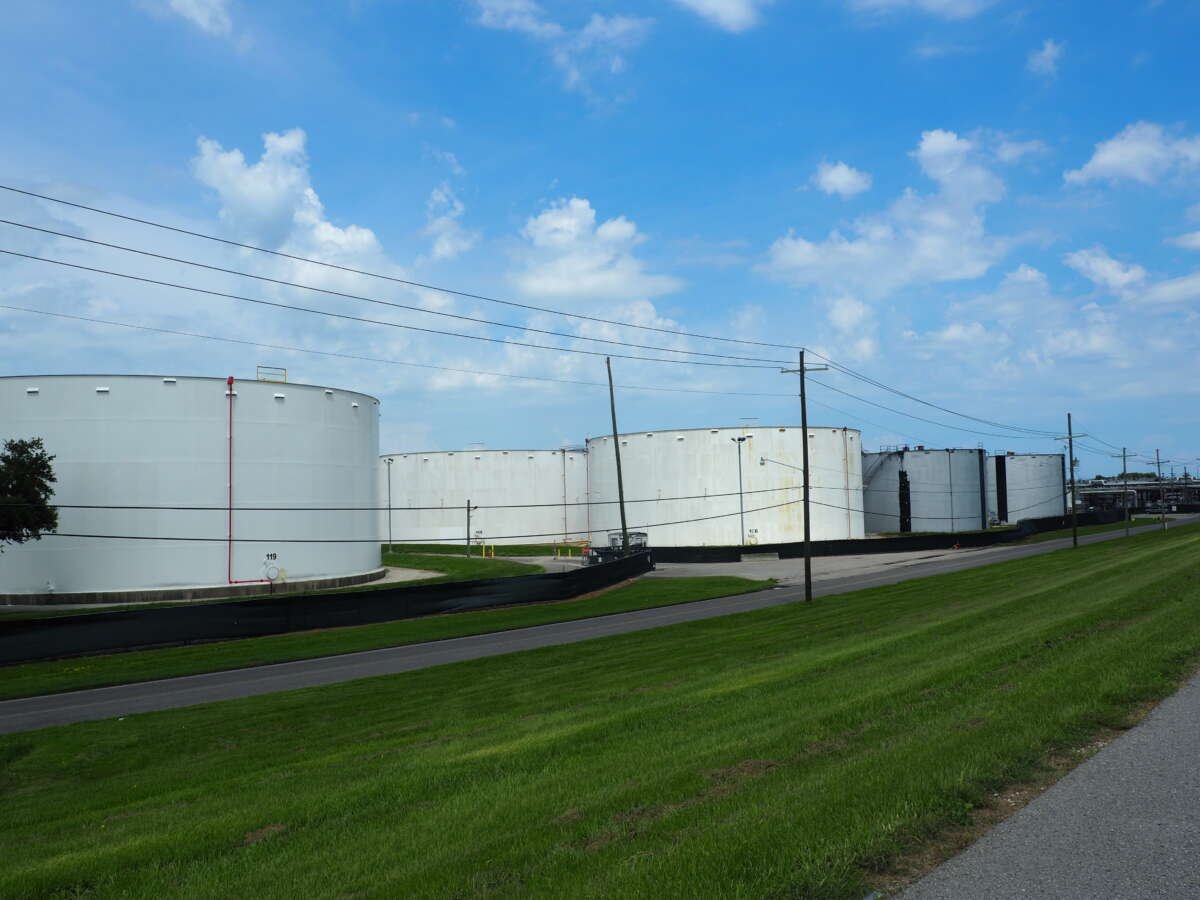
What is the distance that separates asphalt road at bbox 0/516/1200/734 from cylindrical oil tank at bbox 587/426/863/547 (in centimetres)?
3833

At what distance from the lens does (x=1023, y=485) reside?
113312 millimetres

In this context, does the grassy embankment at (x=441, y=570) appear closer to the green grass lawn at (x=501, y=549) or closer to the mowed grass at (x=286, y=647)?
the mowed grass at (x=286, y=647)

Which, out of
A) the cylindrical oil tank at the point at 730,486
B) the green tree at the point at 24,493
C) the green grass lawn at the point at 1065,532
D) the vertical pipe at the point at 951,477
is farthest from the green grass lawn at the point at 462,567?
the vertical pipe at the point at 951,477

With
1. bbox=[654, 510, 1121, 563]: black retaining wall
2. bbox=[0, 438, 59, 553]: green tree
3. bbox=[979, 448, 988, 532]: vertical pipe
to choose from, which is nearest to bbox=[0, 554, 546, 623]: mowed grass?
bbox=[0, 438, 59, 553]: green tree

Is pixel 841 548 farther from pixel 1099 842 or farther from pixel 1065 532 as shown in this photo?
pixel 1099 842

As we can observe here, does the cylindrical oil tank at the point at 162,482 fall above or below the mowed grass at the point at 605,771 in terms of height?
above

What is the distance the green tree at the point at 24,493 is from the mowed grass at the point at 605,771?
2702 cm

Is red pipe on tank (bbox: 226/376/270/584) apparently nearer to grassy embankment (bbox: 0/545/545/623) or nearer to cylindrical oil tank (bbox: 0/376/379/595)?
cylindrical oil tank (bbox: 0/376/379/595)

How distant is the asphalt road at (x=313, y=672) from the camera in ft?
64.5

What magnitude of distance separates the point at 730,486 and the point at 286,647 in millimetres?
51832

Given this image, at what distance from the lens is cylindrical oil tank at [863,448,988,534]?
A: 96000mm

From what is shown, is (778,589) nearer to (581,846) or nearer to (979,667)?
(979,667)

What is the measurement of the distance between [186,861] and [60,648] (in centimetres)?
2428

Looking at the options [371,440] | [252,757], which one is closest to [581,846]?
[252,757]
